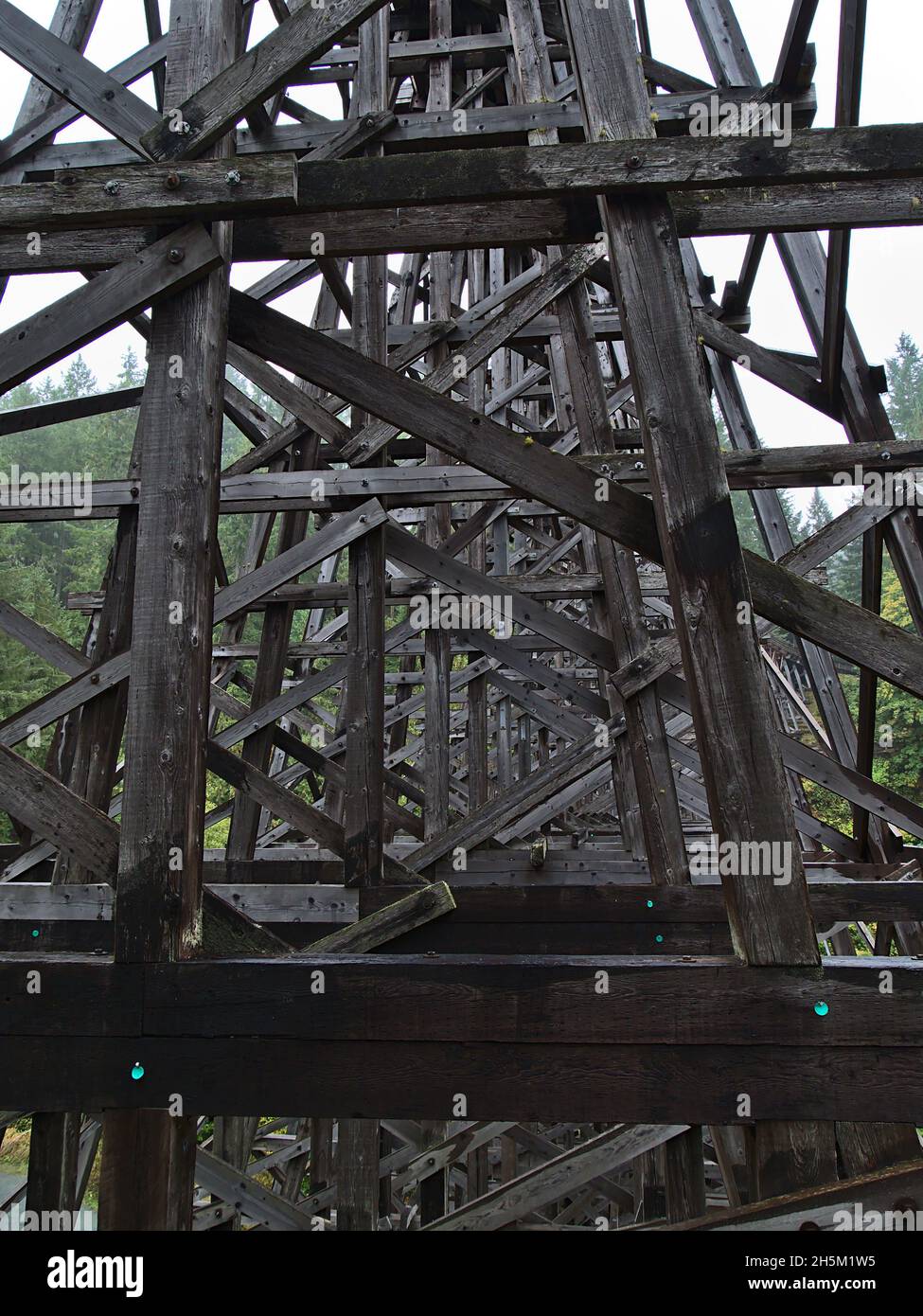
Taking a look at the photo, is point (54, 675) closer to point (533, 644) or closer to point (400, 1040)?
point (533, 644)

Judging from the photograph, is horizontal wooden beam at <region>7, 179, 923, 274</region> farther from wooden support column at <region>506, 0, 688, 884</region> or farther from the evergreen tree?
the evergreen tree

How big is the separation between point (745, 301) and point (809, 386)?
1.32 meters

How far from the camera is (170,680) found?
2.59 m

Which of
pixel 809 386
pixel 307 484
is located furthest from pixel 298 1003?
pixel 809 386

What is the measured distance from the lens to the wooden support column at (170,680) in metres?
2.49

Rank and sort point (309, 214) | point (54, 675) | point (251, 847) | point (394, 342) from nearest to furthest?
point (309, 214), point (251, 847), point (394, 342), point (54, 675)

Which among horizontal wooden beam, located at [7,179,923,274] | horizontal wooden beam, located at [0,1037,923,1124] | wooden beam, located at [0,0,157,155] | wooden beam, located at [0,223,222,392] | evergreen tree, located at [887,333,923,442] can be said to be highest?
evergreen tree, located at [887,333,923,442]

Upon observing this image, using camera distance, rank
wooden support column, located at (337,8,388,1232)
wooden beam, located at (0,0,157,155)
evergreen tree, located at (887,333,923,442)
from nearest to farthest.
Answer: wooden beam, located at (0,0,157,155), wooden support column, located at (337,8,388,1232), evergreen tree, located at (887,333,923,442)

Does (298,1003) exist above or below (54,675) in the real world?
below

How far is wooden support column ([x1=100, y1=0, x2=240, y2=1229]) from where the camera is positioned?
2.49 metres

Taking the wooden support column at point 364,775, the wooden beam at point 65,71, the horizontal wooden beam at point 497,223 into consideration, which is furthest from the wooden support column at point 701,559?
the wooden support column at point 364,775

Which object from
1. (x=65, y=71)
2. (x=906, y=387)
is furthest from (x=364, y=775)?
(x=906, y=387)

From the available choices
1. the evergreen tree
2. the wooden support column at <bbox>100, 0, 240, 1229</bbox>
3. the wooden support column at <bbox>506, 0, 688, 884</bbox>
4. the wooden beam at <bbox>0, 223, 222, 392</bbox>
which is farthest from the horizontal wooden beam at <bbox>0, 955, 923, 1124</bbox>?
the evergreen tree
